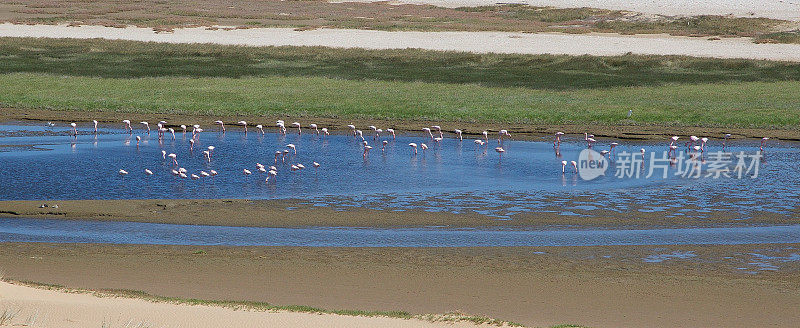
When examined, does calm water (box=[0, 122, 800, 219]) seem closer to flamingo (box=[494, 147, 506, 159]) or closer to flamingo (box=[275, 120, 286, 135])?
flamingo (box=[494, 147, 506, 159])

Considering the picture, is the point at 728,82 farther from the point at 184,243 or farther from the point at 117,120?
the point at 184,243

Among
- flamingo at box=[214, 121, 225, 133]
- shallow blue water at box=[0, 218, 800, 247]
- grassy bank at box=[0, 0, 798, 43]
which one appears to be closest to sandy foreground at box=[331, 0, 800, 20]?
grassy bank at box=[0, 0, 798, 43]

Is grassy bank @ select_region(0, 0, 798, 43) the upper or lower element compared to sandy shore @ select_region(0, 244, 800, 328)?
upper

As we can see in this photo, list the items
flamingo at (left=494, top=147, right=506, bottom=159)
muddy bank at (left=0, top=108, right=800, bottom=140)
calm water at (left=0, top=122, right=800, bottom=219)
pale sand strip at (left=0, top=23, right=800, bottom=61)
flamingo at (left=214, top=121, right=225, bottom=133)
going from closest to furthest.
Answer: calm water at (left=0, top=122, right=800, bottom=219), flamingo at (left=494, top=147, right=506, bottom=159), flamingo at (left=214, top=121, right=225, bottom=133), muddy bank at (left=0, top=108, right=800, bottom=140), pale sand strip at (left=0, top=23, right=800, bottom=61)

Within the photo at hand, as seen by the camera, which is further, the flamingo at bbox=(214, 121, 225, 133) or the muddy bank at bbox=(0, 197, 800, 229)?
the flamingo at bbox=(214, 121, 225, 133)

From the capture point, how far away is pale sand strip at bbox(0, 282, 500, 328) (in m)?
12.5

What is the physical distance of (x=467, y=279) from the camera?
1573cm

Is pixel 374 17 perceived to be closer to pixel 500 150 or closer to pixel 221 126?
pixel 221 126

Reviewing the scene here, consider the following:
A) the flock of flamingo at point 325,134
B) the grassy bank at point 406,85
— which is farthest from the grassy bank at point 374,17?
the flock of flamingo at point 325,134

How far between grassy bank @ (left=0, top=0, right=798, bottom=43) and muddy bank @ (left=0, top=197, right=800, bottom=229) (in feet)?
143

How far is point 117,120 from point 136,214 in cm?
1800

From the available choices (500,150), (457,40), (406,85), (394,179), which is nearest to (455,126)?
(406,85)

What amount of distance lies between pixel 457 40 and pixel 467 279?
161ft

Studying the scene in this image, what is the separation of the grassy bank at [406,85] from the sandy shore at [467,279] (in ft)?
66.1
